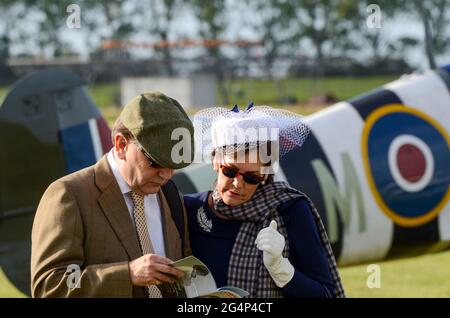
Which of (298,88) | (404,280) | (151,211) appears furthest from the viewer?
(298,88)

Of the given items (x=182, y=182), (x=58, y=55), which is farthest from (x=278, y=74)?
(x=182, y=182)

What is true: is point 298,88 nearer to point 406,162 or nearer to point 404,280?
point 404,280

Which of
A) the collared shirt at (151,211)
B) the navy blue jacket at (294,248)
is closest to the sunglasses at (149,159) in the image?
the collared shirt at (151,211)

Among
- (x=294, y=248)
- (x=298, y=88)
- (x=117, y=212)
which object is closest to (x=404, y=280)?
(x=294, y=248)

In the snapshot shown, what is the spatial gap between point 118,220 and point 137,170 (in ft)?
0.62

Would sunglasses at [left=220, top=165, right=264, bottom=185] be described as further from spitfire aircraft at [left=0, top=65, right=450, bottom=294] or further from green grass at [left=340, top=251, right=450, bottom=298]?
green grass at [left=340, top=251, right=450, bottom=298]

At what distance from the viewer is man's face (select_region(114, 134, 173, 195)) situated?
2.91 m

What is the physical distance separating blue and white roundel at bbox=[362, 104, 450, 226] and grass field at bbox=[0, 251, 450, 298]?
3.04 ft

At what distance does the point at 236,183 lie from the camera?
3.14 meters

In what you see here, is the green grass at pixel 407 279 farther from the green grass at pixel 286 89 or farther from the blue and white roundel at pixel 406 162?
the green grass at pixel 286 89

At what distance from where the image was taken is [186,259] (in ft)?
9.41

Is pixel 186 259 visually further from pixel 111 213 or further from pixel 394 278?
pixel 394 278

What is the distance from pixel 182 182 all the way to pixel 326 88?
33.6 m

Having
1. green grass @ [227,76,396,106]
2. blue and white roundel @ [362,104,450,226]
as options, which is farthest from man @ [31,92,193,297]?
green grass @ [227,76,396,106]
